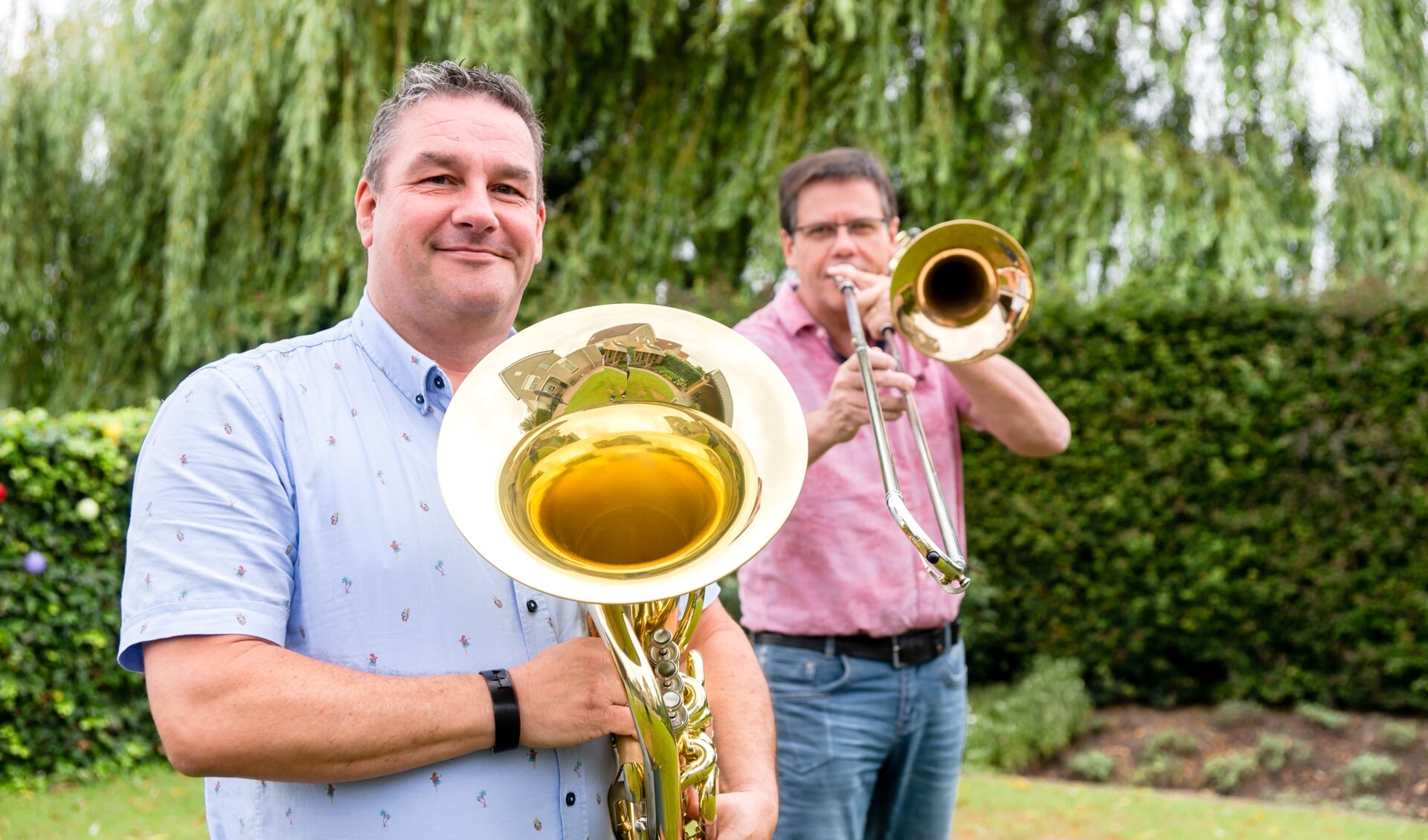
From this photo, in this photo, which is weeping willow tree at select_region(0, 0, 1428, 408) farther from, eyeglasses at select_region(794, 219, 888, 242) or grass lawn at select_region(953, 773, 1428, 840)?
eyeglasses at select_region(794, 219, 888, 242)

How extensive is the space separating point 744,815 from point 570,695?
0.35 metres

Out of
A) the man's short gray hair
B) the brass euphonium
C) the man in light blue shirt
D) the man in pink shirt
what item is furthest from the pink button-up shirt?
the man's short gray hair

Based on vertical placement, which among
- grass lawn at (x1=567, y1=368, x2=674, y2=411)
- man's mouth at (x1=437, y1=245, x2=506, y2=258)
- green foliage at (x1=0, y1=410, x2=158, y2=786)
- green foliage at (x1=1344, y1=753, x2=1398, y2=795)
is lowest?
green foliage at (x1=1344, y1=753, x2=1398, y2=795)

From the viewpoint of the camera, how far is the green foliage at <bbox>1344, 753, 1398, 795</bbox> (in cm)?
538

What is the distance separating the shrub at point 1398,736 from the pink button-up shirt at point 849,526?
4092mm

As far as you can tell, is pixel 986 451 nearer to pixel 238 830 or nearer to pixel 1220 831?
pixel 1220 831

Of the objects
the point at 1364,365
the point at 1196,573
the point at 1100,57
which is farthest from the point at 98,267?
the point at 1364,365

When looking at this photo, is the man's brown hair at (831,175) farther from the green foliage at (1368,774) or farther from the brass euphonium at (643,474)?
the green foliage at (1368,774)

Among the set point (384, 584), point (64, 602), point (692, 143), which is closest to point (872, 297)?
point (384, 584)

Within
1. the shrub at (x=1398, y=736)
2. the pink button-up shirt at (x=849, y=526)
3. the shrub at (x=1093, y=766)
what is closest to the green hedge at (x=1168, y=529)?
the shrub at (x=1398, y=736)

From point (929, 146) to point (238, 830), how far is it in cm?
615

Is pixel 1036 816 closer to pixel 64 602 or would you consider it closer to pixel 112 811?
pixel 112 811

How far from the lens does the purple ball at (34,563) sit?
5.20 metres

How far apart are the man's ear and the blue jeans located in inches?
54.4
